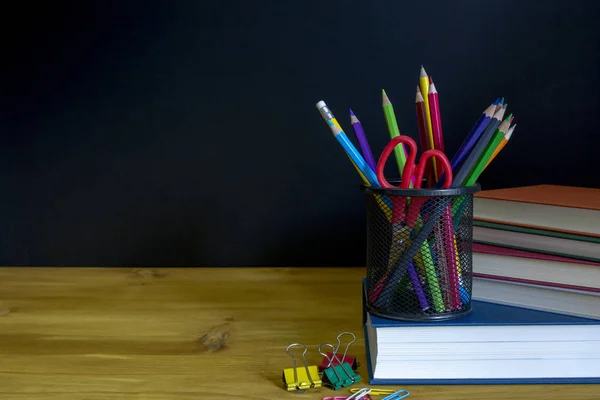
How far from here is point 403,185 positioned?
0.59 m

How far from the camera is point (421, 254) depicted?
0.59 meters

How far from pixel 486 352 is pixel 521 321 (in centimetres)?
4

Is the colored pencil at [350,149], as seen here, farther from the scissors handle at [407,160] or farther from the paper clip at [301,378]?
the paper clip at [301,378]

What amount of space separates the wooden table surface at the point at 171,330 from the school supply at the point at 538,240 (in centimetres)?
13

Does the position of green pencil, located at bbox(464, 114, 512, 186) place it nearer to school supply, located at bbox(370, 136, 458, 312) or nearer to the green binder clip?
school supply, located at bbox(370, 136, 458, 312)

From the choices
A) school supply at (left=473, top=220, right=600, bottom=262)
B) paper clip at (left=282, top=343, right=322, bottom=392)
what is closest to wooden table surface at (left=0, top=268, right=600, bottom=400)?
paper clip at (left=282, top=343, right=322, bottom=392)

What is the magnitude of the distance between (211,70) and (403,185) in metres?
0.59

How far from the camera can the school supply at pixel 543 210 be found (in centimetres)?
60

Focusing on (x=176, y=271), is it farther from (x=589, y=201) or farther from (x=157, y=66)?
(x=589, y=201)

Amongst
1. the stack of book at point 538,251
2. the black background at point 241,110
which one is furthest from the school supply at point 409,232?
the black background at point 241,110

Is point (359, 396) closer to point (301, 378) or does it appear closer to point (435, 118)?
point (301, 378)

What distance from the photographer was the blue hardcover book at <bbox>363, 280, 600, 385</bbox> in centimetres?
56

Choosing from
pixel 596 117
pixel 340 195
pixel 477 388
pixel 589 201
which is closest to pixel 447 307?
pixel 477 388

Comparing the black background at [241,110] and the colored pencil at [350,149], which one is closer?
the colored pencil at [350,149]
